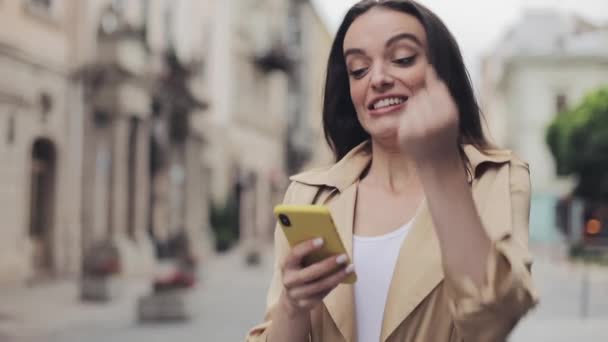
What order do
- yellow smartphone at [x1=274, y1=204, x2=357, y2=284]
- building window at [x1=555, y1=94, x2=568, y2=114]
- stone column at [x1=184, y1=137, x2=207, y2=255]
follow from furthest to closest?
building window at [x1=555, y1=94, x2=568, y2=114] < stone column at [x1=184, y1=137, x2=207, y2=255] < yellow smartphone at [x1=274, y1=204, x2=357, y2=284]

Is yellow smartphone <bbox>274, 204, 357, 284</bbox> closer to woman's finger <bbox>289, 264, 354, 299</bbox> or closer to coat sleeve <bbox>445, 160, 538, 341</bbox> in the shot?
woman's finger <bbox>289, 264, 354, 299</bbox>

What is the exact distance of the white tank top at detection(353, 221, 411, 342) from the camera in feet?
5.46

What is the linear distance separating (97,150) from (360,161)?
16150mm

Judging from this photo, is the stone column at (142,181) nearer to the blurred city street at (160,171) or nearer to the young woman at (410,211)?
the blurred city street at (160,171)

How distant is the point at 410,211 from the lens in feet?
5.63

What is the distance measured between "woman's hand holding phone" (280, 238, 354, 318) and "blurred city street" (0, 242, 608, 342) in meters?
6.78

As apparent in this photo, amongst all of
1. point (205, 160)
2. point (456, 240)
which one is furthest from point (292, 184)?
point (205, 160)

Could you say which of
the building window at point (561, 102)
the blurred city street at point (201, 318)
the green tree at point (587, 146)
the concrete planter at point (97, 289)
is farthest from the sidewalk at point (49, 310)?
the building window at point (561, 102)

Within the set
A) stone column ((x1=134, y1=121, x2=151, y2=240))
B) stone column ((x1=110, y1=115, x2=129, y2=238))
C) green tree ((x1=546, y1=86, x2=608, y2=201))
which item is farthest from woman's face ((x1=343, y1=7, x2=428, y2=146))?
green tree ((x1=546, y1=86, x2=608, y2=201))

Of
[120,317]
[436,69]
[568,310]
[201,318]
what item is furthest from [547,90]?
[436,69]

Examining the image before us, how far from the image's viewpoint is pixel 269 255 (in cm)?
2759

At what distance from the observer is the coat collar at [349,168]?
1.68m

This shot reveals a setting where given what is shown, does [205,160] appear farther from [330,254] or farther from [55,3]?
[330,254]

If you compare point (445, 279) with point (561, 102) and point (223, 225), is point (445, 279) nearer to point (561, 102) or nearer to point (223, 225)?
point (223, 225)
